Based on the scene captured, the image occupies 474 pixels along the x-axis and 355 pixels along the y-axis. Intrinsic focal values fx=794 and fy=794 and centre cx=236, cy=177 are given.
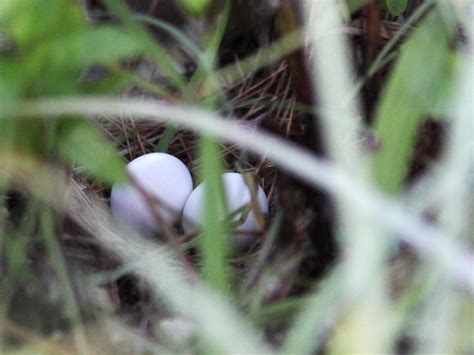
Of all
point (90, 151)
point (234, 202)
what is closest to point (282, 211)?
point (234, 202)

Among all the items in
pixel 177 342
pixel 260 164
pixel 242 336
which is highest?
pixel 242 336

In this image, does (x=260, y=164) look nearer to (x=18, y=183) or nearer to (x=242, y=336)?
(x=18, y=183)

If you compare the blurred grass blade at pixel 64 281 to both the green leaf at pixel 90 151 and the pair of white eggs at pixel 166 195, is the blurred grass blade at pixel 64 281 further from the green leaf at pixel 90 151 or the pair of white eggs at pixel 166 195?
the pair of white eggs at pixel 166 195

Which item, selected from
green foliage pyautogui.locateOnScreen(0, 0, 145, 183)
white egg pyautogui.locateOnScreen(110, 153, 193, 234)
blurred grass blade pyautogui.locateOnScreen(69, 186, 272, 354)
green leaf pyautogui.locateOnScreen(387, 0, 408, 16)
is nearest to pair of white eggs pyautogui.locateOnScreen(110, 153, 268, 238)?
white egg pyautogui.locateOnScreen(110, 153, 193, 234)

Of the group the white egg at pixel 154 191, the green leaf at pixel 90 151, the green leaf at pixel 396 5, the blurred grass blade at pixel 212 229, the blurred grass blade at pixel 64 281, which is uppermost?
the green leaf at pixel 396 5

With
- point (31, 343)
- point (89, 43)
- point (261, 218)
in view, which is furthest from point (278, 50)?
point (31, 343)

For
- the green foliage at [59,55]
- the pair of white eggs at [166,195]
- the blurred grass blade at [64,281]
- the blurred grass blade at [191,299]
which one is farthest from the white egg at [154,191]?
the green foliage at [59,55]
